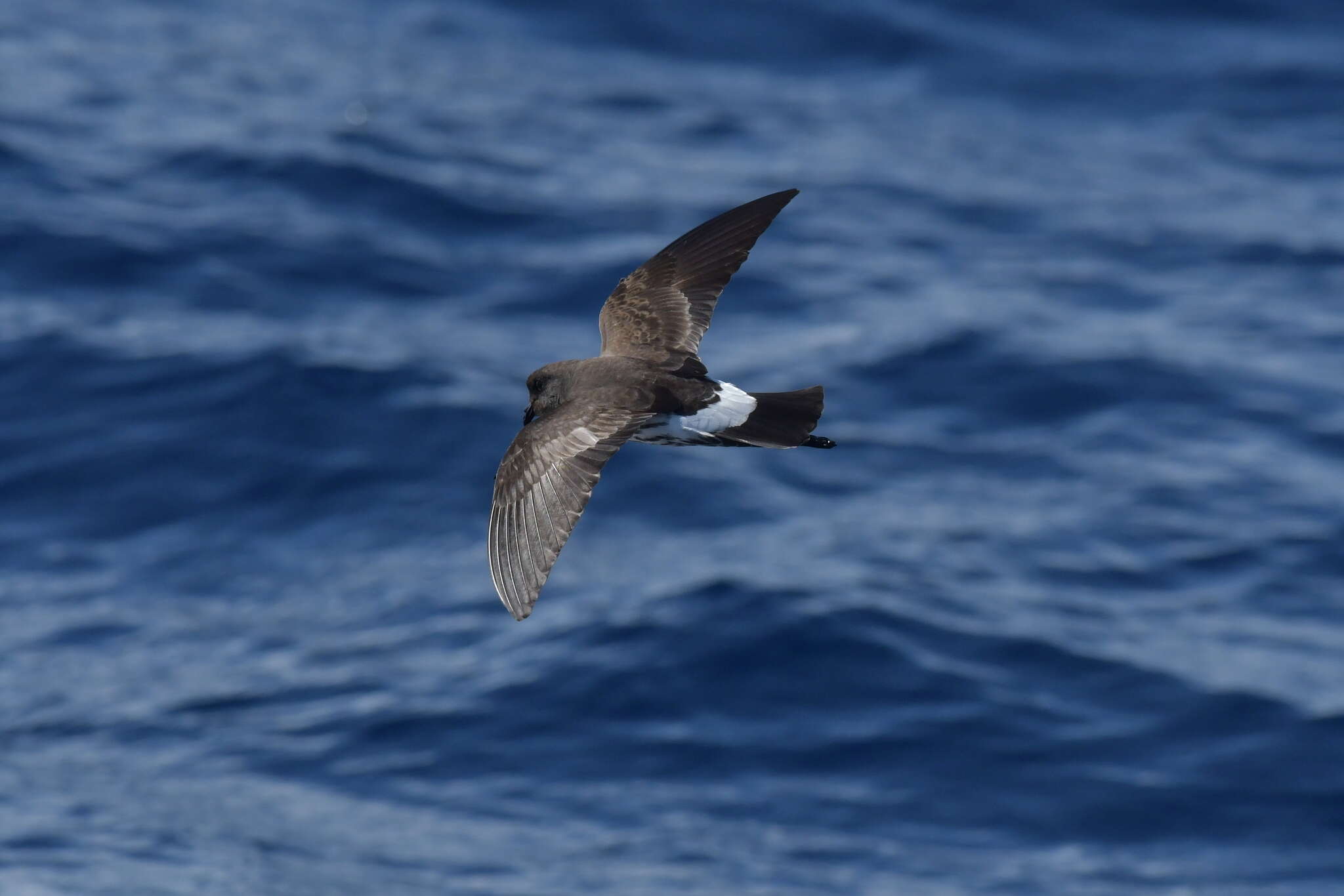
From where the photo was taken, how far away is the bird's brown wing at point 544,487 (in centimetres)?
585

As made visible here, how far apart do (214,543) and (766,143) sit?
812 centimetres

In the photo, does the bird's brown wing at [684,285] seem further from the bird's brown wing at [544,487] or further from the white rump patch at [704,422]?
the bird's brown wing at [544,487]

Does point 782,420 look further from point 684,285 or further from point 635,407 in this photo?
point 684,285

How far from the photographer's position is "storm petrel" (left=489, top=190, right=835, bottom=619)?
6.02m

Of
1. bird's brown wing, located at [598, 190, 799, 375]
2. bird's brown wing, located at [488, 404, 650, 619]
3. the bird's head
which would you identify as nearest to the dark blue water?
bird's brown wing, located at [598, 190, 799, 375]

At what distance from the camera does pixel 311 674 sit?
37.3ft

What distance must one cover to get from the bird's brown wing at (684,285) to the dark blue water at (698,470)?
385cm

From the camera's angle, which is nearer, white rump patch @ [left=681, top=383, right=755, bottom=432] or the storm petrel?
the storm petrel

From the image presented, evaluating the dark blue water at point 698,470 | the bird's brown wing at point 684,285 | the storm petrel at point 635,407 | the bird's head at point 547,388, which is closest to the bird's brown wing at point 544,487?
the storm petrel at point 635,407

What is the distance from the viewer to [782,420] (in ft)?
21.5

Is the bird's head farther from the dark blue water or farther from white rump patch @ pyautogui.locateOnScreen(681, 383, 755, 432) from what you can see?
the dark blue water

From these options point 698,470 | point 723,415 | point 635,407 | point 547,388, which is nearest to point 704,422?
point 723,415

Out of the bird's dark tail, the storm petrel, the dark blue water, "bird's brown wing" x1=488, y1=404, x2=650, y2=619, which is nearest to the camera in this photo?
"bird's brown wing" x1=488, y1=404, x2=650, y2=619

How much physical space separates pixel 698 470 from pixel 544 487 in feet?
22.5
